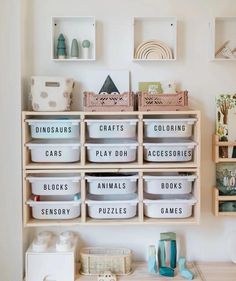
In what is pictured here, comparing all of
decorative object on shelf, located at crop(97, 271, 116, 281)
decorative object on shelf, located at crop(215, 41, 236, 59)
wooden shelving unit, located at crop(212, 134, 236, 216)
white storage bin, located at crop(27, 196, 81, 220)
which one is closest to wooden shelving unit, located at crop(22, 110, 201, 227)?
white storage bin, located at crop(27, 196, 81, 220)

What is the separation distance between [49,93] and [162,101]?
1.85 feet

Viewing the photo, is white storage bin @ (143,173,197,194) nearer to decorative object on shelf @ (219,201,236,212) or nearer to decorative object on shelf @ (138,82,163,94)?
decorative object on shelf @ (219,201,236,212)

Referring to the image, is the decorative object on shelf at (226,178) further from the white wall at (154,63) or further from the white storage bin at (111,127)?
the white storage bin at (111,127)

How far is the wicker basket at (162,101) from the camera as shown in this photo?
2023 mm

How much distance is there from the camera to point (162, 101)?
203 centimetres

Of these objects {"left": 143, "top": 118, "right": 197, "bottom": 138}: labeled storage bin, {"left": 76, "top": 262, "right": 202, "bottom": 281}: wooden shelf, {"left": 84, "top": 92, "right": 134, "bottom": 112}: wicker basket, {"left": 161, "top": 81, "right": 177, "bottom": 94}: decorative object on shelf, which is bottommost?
{"left": 76, "top": 262, "right": 202, "bottom": 281}: wooden shelf

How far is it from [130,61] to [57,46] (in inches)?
15.5

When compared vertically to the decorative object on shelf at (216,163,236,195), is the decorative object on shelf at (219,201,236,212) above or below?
below

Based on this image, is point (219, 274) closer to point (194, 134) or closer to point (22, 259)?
point (194, 134)

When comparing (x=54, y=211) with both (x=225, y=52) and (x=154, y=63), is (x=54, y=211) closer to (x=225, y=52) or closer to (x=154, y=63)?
(x=154, y=63)

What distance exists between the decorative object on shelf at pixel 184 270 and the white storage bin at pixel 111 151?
1.97 ft

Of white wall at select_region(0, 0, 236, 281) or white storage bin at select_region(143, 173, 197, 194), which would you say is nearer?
white storage bin at select_region(143, 173, 197, 194)

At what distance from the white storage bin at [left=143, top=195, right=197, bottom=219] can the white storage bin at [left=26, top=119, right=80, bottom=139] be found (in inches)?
20.4

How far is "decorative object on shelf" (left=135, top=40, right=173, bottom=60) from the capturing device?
2.15 meters
